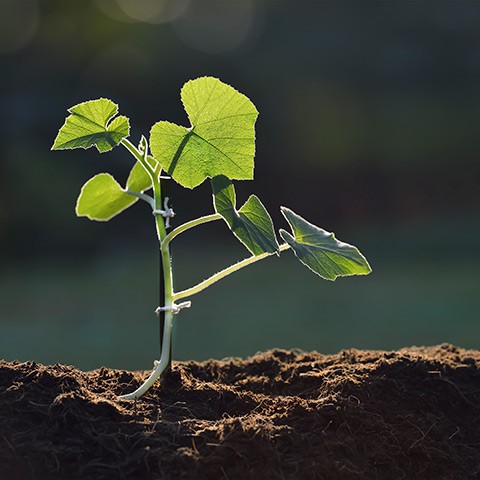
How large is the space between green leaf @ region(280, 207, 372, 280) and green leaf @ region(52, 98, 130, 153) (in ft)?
1.45

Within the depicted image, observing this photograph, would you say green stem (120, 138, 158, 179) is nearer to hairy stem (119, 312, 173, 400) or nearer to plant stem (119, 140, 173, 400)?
plant stem (119, 140, 173, 400)

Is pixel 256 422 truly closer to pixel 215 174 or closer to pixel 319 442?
pixel 319 442

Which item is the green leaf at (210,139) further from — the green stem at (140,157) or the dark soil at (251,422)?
the dark soil at (251,422)

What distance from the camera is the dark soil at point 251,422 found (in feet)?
4.55

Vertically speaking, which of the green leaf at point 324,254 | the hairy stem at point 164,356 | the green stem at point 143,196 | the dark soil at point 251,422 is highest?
the green stem at point 143,196

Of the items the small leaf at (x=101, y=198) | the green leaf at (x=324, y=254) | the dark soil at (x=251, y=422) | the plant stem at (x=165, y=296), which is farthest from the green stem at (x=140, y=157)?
the dark soil at (x=251, y=422)

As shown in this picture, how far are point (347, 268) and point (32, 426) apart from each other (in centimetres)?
77

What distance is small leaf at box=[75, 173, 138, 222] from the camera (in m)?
1.95

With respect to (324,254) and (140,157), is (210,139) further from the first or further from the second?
(324,254)

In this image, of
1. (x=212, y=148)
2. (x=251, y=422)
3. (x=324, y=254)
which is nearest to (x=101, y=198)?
(x=212, y=148)

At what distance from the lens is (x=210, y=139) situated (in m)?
1.71

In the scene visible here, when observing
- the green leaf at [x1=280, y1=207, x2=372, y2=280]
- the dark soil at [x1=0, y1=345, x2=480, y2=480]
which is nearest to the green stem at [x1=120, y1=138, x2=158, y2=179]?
the green leaf at [x1=280, y1=207, x2=372, y2=280]

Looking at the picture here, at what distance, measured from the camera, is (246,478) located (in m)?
1.36

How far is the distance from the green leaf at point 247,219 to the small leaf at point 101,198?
414 mm
